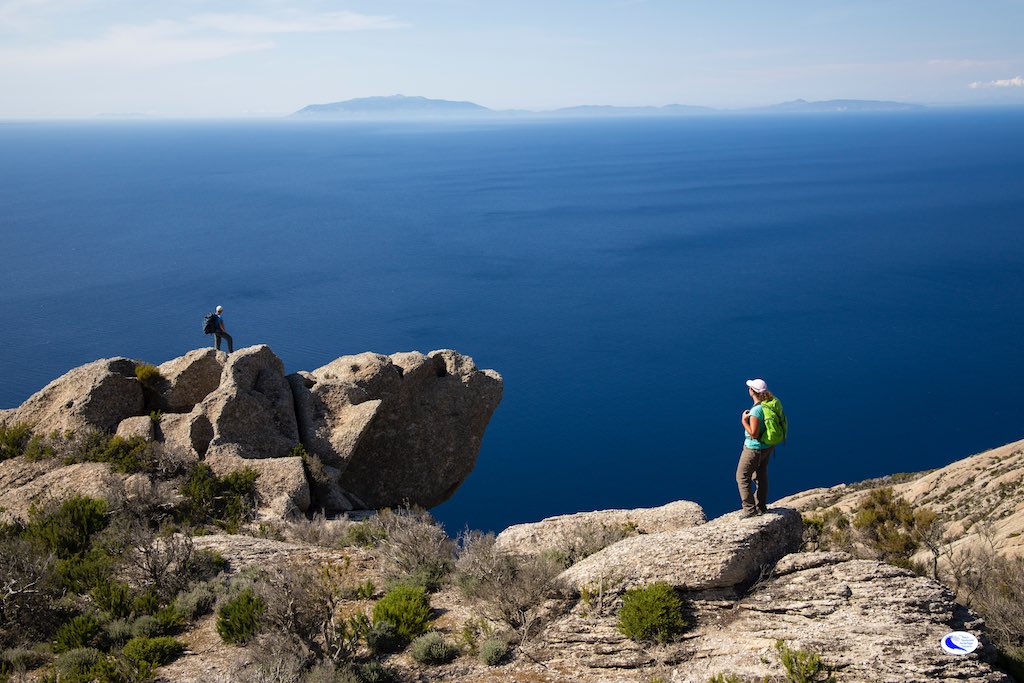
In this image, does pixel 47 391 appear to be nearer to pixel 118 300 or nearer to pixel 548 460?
pixel 548 460

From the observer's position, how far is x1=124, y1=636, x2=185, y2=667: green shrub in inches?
388

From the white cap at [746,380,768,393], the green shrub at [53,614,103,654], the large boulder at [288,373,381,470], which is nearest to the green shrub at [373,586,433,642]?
the green shrub at [53,614,103,654]

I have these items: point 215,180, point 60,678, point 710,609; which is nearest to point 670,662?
point 710,609

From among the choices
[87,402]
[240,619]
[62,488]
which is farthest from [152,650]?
[87,402]

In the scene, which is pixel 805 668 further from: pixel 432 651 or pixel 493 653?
pixel 432 651

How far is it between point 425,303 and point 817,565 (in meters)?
75.5

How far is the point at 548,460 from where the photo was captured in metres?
54.0

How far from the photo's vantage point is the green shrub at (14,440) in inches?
703

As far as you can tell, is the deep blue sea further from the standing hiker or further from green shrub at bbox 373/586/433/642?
the standing hiker

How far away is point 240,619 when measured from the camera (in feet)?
33.9

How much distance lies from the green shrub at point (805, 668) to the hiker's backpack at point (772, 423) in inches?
129

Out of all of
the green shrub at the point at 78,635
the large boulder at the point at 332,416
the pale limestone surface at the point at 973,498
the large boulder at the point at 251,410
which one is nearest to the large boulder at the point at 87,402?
the large boulder at the point at 251,410

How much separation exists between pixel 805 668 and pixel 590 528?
5443mm

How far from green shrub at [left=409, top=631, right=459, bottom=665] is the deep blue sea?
36.0m
